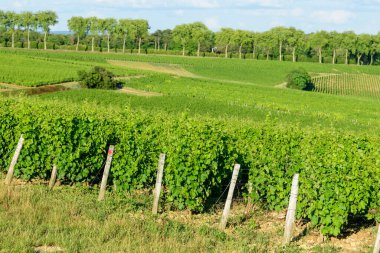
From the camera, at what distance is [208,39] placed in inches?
6973

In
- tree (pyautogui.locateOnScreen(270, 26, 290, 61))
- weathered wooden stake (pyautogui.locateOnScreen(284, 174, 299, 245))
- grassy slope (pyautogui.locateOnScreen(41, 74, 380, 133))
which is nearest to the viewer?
weathered wooden stake (pyautogui.locateOnScreen(284, 174, 299, 245))

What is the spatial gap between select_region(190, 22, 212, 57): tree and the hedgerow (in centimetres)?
15063

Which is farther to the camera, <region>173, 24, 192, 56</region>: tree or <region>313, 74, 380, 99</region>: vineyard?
<region>173, 24, 192, 56</region>: tree

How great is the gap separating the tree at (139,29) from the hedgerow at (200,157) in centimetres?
15086

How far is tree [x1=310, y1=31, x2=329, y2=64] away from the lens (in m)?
166

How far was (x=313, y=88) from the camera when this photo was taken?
10819 cm

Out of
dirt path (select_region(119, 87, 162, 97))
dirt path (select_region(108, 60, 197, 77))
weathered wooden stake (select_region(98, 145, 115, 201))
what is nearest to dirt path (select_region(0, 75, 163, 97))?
dirt path (select_region(119, 87, 162, 97))

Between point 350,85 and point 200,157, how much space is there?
109374mm

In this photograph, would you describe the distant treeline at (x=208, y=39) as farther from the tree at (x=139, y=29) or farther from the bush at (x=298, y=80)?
the bush at (x=298, y=80)

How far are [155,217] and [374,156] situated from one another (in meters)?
5.87

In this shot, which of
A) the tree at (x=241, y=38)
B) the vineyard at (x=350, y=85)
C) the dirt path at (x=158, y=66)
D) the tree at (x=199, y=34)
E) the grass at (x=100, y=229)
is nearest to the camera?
the grass at (x=100, y=229)

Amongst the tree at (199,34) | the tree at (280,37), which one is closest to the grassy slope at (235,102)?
the tree at (199,34)

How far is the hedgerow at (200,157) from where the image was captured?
12094 mm

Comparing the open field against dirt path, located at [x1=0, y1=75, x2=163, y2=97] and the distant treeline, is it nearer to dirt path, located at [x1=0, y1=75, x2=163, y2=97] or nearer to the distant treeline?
dirt path, located at [x1=0, y1=75, x2=163, y2=97]
